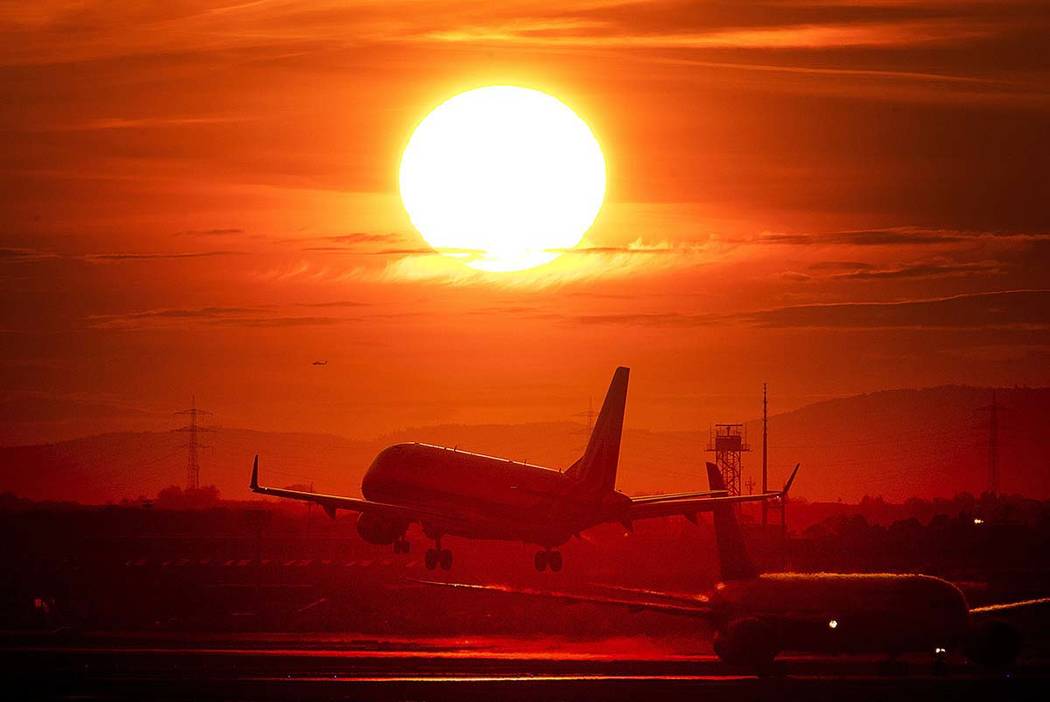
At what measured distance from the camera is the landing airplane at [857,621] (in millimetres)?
76875

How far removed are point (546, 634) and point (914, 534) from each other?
60.7m

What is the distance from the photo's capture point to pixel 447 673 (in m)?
75.2

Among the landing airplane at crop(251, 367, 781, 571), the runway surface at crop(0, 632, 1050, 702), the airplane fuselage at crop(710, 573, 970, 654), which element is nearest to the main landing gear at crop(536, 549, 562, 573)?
the landing airplane at crop(251, 367, 781, 571)

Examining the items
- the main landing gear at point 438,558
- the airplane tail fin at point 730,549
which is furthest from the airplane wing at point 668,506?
the airplane tail fin at point 730,549

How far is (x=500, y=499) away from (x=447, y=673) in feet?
122

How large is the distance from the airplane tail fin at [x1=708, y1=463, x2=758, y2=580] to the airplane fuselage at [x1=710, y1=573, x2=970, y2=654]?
12.8 ft

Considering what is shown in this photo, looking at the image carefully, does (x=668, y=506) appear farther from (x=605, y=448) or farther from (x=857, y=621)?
(x=857, y=621)

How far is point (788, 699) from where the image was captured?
66375 millimetres

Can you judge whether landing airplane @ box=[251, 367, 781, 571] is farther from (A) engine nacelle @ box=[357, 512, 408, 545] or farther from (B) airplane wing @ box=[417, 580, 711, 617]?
(B) airplane wing @ box=[417, 580, 711, 617]

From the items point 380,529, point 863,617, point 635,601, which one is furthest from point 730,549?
point 380,529

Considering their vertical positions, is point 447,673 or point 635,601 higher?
point 635,601

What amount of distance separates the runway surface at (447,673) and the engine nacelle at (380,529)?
24.8 m

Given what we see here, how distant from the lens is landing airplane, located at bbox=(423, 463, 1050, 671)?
7688 centimetres

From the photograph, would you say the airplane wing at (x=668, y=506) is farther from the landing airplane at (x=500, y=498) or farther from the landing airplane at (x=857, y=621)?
the landing airplane at (x=857, y=621)
